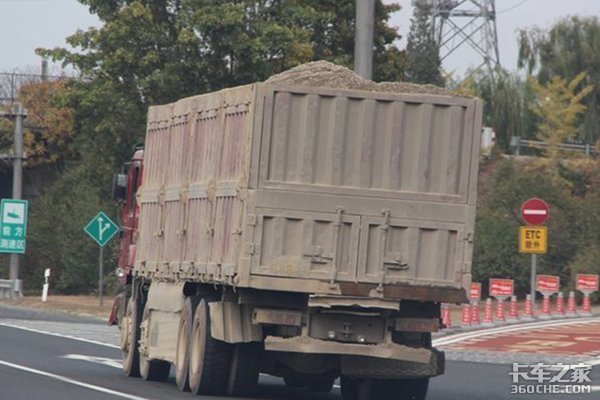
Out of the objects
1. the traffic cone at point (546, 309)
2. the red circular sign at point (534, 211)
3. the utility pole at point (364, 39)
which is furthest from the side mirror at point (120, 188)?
the traffic cone at point (546, 309)

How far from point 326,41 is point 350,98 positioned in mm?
33855

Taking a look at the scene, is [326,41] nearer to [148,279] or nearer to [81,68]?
[81,68]

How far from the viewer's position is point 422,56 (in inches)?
2606

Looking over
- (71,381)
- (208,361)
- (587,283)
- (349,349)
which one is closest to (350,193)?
(349,349)

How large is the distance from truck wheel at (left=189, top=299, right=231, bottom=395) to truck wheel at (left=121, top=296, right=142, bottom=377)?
3804 millimetres

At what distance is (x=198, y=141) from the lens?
1905cm

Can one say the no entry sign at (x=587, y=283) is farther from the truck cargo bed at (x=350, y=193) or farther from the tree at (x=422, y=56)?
the truck cargo bed at (x=350, y=193)

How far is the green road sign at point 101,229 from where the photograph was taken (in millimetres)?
44219

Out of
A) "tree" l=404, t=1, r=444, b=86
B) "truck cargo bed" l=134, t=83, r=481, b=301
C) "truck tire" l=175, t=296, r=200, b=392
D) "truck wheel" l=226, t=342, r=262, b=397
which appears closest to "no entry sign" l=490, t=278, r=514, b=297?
"truck tire" l=175, t=296, r=200, b=392

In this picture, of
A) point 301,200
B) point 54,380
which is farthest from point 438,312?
point 54,380

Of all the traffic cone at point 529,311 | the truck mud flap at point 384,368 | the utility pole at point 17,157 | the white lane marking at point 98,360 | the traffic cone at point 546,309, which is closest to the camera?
the truck mud flap at point 384,368

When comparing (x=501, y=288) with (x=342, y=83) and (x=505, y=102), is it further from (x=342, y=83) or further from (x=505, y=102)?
(x=505, y=102)

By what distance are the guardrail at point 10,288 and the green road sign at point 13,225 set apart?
1965mm

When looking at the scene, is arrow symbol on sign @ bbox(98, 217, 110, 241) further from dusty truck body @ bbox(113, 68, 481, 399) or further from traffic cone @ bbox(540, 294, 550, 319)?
dusty truck body @ bbox(113, 68, 481, 399)
